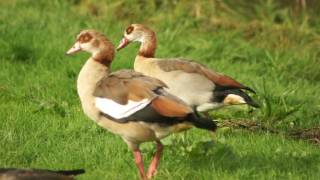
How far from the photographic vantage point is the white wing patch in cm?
543

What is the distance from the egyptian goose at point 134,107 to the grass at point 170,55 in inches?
20.4

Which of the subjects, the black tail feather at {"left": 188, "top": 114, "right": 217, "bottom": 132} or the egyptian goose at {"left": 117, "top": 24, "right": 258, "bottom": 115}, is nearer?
the black tail feather at {"left": 188, "top": 114, "right": 217, "bottom": 132}

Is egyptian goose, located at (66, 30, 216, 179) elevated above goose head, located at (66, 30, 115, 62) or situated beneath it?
situated beneath

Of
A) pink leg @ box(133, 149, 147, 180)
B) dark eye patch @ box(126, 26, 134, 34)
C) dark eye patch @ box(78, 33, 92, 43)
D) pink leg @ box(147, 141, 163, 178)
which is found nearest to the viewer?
pink leg @ box(133, 149, 147, 180)

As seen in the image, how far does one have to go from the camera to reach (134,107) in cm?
544

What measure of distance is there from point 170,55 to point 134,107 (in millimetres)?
5052

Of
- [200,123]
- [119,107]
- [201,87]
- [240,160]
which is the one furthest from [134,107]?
[201,87]

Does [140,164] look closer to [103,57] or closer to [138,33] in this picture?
[103,57]

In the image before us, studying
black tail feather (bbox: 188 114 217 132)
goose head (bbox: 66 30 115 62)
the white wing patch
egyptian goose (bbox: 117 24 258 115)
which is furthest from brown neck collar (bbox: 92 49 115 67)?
egyptian goose (bbox: 117 24 258 115)

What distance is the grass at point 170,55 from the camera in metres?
6.27

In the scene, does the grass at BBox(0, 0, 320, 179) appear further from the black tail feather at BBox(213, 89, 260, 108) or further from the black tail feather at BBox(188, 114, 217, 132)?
the black tail feather at BBox(188, 114, 217, 132)

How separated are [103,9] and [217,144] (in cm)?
608

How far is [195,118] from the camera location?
5379mm

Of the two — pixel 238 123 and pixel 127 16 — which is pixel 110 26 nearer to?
pixel 127 16
